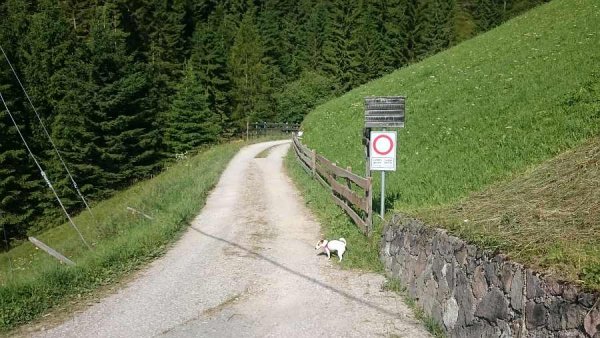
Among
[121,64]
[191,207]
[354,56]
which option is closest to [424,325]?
[191,207]

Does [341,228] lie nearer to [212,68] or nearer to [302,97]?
[302,97]

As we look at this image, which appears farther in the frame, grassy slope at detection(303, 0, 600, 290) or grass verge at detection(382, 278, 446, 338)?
grassy slope at detection(303, 0, 600, 290)

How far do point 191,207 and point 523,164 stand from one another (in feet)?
30.9

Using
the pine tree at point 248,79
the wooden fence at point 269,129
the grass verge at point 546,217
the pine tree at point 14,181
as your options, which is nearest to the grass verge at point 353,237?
the grass verge at point 546,217

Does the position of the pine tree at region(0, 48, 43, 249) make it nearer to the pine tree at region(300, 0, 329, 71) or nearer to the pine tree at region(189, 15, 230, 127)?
the pine tree at region(189, 15, 230, 127)

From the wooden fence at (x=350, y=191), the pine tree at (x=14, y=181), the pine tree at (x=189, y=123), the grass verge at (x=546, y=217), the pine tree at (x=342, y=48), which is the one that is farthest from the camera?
the pine tree at (x=342, y=48)

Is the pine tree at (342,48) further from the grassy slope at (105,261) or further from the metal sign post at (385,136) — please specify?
the metal sign post at (385,136)

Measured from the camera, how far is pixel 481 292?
5000 mm

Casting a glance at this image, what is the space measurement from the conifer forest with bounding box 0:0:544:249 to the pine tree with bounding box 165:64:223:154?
0.43ft

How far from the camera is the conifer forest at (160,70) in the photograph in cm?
3694

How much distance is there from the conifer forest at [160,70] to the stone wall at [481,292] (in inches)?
505

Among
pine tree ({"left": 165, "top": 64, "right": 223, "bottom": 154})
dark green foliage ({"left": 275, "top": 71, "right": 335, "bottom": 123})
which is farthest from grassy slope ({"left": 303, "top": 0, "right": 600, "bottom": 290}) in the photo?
dark green foliage ({"left": 275, "top": 71, "right": 335, "bottom": 123})

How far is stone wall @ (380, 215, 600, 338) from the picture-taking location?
367 centimetres

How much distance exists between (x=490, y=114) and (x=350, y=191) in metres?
5.38
